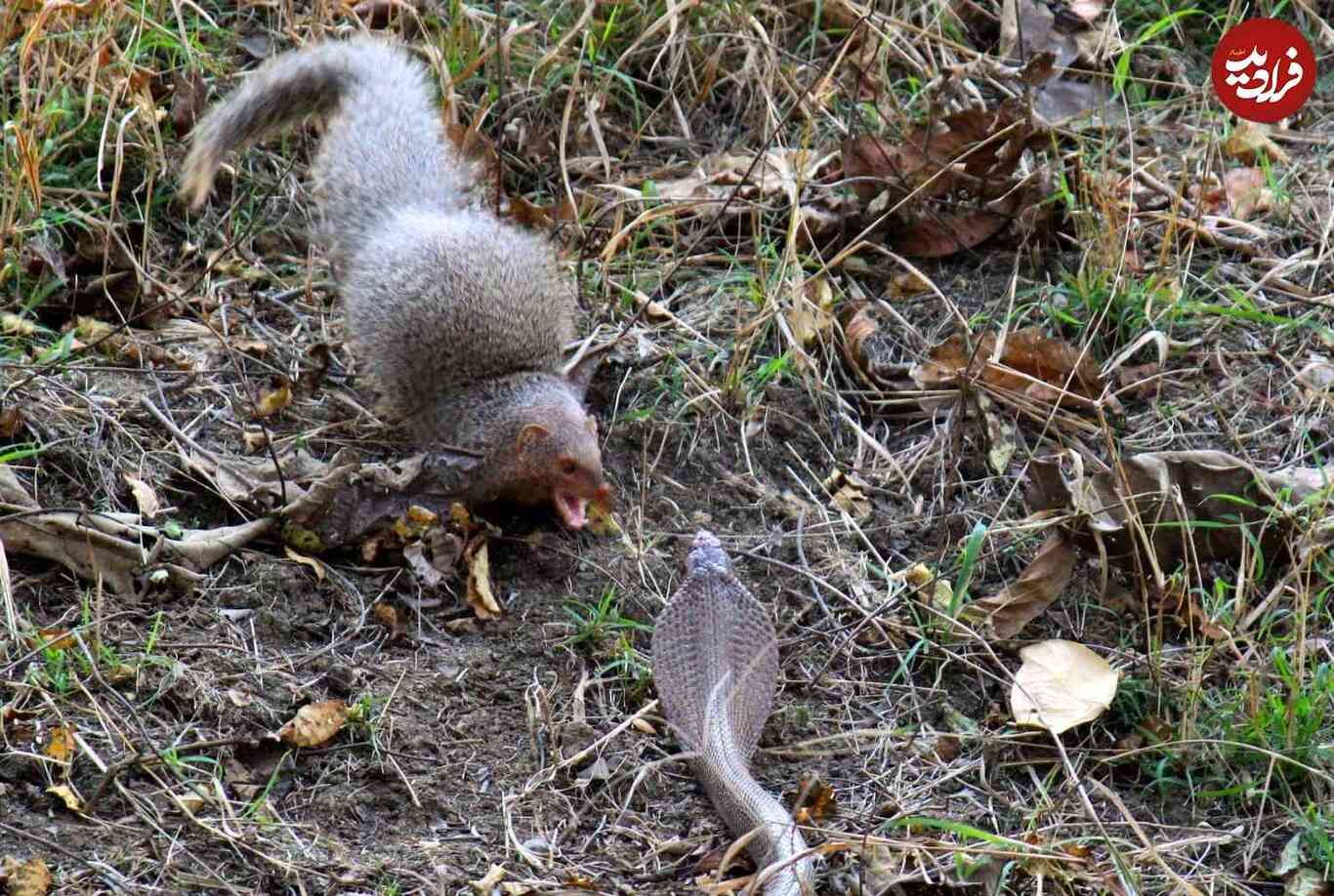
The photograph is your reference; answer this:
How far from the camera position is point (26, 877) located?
252 centimetres

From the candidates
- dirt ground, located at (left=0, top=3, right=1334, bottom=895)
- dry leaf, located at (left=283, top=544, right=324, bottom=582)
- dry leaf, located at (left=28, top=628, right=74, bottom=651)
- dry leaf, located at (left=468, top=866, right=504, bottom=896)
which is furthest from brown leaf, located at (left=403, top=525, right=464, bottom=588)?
dry leaf, located at (left=468, top=866, right=504, bottom=896)

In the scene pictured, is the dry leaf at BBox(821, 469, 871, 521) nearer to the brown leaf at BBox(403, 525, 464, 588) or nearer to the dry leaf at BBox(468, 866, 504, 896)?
the brown leaf at BBox(403, 525, 464, 588)

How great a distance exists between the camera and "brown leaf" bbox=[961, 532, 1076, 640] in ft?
10.9

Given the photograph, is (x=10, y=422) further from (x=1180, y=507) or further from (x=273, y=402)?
(x=1180, y=507)

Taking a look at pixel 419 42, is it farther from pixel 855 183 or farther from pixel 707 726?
pixel 707 726

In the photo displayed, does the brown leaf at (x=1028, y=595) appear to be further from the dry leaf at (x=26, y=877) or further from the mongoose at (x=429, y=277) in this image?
the dry leaf at (x=26, y=877)

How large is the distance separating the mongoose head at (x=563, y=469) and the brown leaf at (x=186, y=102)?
63.6 inches

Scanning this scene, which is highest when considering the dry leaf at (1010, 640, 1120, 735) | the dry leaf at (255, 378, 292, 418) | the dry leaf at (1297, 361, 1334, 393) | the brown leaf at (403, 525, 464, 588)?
the dry leaf at (1297, 361, 1334, 393)

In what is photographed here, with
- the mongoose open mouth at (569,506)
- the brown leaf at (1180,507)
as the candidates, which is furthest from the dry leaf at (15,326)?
the brown leaf at (1180,507)

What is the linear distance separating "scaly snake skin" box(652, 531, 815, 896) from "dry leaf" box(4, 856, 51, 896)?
113 centimetres

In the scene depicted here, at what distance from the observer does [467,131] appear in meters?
4.45

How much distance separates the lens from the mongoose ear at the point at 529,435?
365 cm

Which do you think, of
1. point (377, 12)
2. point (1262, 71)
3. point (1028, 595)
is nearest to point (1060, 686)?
point (1028, 595)

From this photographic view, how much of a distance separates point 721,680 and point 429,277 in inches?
54.6
